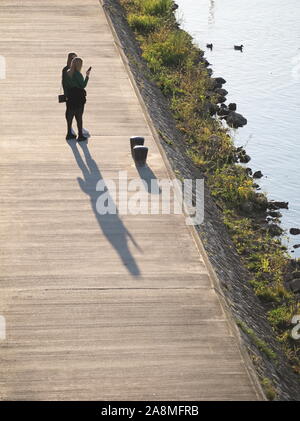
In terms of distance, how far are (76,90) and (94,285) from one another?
547 centimetres

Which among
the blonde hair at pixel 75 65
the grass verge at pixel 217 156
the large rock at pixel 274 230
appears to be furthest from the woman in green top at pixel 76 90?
the large rock at pixel 274 230

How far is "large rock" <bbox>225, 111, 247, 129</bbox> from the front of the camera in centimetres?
2677

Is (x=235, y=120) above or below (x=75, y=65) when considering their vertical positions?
below

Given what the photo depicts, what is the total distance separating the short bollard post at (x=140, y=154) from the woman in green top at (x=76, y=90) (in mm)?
1411

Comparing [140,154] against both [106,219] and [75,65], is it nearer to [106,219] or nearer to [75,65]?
[75,65]

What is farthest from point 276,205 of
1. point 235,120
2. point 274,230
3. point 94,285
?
point 94,285

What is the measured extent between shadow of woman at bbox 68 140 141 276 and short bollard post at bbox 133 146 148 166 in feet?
2.54

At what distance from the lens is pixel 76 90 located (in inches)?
694

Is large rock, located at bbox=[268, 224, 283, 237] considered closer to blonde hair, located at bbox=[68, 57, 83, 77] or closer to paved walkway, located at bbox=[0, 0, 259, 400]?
paved walkway, located at bbox=[0, 0, 259, 400]

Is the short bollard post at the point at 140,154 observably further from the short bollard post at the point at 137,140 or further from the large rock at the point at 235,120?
the large rock at the point at 235,120

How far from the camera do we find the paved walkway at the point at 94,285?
11445 millimetres

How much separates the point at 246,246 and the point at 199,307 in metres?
6.03

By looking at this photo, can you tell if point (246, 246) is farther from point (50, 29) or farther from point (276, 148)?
point (50, 29)

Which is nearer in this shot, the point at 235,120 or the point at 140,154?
the point at 140,154
